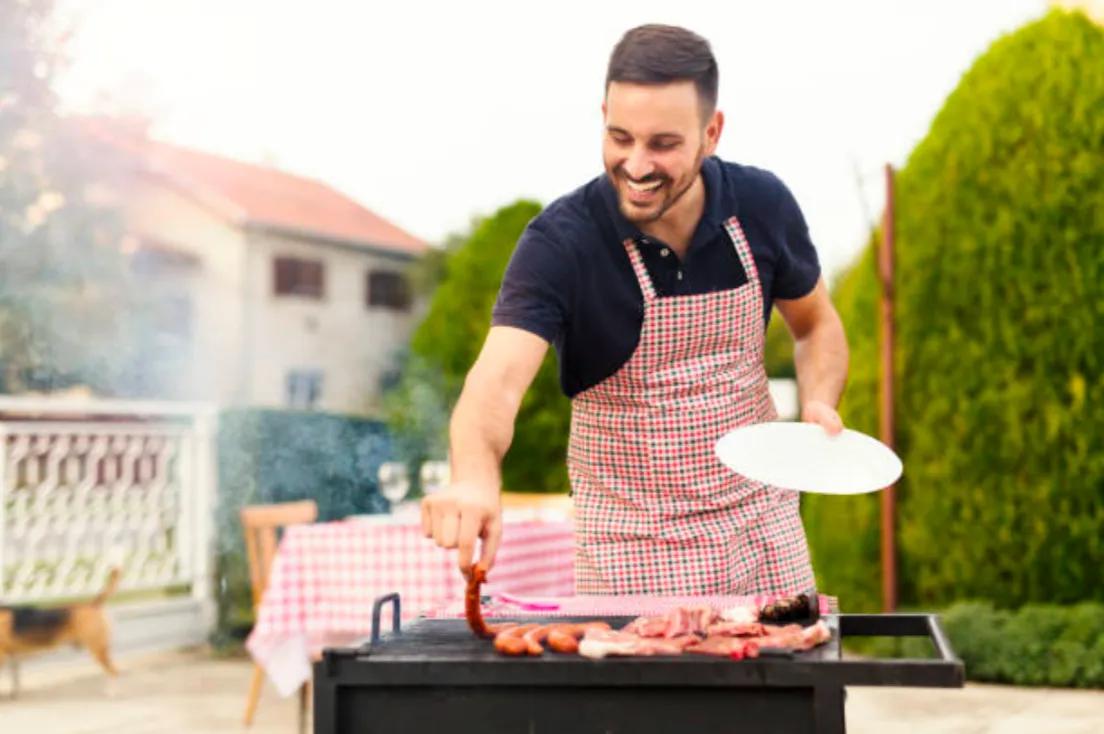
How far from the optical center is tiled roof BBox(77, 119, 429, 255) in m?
18.1

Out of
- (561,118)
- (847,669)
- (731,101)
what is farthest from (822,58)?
(847,669)

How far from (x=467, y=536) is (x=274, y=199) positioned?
1905 centimetres

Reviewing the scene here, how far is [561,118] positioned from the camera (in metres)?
14.5

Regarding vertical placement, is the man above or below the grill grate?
above

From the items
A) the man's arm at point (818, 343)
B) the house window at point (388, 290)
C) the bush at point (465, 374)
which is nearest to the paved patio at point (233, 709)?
the bush at point (465, 374)

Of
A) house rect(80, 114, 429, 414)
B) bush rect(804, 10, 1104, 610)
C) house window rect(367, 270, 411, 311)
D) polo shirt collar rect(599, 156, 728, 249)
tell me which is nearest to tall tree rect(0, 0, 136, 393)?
house rect(80, 114, 429, 414)

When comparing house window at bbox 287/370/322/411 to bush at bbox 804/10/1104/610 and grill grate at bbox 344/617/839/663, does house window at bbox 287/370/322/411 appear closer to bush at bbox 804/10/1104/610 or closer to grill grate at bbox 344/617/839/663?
bush at bbox 804/10/1104/610

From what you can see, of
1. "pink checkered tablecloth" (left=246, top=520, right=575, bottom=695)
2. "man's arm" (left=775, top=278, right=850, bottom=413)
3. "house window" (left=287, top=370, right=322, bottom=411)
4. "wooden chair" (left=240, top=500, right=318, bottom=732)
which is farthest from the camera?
"house window" (left=287, top=370, right=322, bottom=411)

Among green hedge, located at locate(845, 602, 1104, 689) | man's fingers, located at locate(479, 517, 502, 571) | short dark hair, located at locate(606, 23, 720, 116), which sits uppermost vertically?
short dark hair, located at locate(606, 23, 720, 116)

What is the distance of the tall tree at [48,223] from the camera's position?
13305mm

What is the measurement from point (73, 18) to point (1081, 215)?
10889 millimetres

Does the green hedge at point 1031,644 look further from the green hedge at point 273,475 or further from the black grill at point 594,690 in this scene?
the black grill at point 594,690

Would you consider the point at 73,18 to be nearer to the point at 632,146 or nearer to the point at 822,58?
the point at 822,58

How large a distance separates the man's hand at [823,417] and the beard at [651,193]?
33 centimetres
